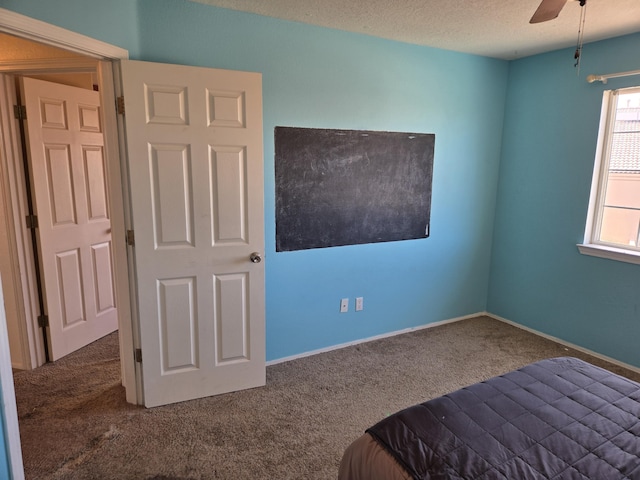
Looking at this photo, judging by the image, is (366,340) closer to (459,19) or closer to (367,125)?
(367,125)

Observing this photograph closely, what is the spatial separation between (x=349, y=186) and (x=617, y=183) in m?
2.10

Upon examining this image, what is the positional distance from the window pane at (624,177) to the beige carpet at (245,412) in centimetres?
105

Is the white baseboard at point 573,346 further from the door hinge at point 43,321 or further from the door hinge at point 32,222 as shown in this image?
the door hinge at point 32,222

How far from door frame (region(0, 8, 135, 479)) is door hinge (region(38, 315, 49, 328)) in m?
0.10

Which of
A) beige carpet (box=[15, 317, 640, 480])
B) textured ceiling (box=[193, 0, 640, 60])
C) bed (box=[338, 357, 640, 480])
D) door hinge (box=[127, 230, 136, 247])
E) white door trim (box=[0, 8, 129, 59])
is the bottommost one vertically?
beige carpet (box=[15, 317, 640, 480])

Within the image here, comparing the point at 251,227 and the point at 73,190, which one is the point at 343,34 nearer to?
the point at 251,227

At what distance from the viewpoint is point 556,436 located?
145 cm

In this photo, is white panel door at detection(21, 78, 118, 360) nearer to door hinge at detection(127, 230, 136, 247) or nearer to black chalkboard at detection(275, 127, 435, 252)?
door hinge at detection(127, 230, 136, 247)

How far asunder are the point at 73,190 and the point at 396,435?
116 inches

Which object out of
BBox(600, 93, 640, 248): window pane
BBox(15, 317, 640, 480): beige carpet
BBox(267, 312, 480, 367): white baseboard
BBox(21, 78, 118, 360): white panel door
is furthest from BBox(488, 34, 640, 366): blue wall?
BBox(21, 78, 118, 360): white panel door

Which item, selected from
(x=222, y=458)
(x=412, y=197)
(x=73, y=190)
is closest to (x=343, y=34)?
(x=412, y=197)

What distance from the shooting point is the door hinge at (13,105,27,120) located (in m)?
2.71

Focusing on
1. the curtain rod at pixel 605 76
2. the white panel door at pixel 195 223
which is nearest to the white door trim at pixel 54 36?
the white panel door at pixel 195 223

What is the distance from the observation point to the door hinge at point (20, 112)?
2.71m
